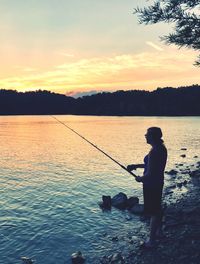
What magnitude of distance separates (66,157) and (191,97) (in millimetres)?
167731

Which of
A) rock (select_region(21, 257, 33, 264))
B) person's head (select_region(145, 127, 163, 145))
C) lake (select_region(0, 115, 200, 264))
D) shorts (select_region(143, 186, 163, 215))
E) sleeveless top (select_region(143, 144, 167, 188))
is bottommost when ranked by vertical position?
lake (select_region(0, 115, 200, 264))

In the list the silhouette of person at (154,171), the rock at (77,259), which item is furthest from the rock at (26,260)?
the silhouette of person at (154,171)

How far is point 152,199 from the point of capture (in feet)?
31.6

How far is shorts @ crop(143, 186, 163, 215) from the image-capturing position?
9539mm

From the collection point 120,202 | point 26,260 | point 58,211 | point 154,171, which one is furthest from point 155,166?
point 58,211

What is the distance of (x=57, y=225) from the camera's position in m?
15.9

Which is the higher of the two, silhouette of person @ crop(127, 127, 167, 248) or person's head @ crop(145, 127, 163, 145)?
person's head @ crop(145, 127, 163, 145)

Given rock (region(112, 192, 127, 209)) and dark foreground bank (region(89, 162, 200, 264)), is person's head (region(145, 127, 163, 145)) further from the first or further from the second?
rock (region(112, 192, 127, 209))

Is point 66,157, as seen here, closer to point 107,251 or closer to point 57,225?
point 57,225

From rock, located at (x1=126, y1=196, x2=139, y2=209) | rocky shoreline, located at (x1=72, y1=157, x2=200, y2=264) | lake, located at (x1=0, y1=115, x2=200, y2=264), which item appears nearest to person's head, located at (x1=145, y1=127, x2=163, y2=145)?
rocky shoreline, located at (x1=72, y1=157, x2=200, y2=264)

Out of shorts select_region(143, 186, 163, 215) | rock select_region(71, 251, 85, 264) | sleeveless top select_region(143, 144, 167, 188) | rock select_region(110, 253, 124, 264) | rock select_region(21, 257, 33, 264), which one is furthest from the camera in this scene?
rock select_region(21, 257, 33, 264)

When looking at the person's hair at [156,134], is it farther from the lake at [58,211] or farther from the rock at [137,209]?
the rock at [137,209]

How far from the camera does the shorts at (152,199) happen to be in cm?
954

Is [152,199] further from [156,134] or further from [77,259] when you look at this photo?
[77,259]
